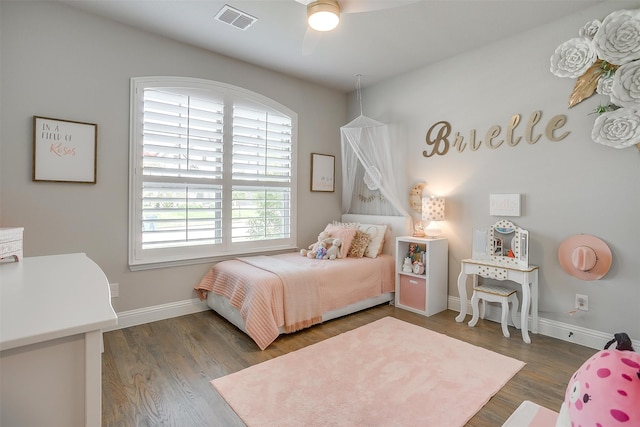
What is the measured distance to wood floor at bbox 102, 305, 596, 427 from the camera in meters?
1.82

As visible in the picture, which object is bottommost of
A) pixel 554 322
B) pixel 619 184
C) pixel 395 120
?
pixel 554 322

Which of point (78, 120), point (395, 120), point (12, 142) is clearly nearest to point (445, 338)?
point (395, 120)

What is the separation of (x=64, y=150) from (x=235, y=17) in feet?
5.97

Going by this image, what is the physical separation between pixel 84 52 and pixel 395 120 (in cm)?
331

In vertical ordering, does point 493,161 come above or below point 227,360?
above

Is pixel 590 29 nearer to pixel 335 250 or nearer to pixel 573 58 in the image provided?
pixel 573 58

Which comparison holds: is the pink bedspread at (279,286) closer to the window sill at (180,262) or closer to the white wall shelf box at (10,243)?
the window sill at (180,262)

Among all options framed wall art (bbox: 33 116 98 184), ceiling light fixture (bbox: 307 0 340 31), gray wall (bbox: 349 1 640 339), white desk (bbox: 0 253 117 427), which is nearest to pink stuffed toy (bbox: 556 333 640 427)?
white desk (bbox: 0 253 117 427)

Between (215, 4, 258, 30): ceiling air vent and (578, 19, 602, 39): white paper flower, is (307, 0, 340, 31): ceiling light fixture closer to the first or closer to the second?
(215, 4, 258, 30): ceiling air vent

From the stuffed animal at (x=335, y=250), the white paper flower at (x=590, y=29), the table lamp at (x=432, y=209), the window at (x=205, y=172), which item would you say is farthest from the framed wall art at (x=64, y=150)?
the white paper flower at (x=590, y=29)

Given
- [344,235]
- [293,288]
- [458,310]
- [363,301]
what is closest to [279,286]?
[293,288]

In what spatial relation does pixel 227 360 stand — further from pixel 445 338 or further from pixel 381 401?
pixel 445 338

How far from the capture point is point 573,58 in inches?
102

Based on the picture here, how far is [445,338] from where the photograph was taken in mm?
2793
